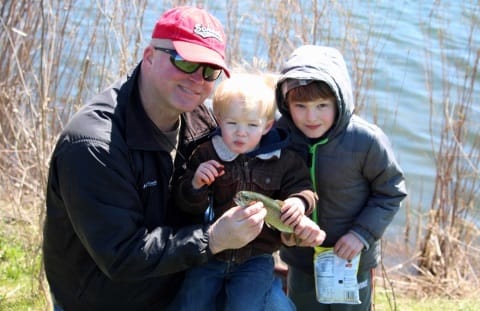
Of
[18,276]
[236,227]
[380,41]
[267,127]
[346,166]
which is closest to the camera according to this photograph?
[236,227]

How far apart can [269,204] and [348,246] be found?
611 millimetres

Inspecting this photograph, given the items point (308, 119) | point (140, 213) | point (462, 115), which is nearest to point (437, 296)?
point (462, 115)

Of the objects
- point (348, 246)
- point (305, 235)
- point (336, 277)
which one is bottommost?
point (336, 277)

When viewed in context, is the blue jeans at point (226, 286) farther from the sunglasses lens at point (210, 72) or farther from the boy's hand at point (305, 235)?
the sunglasses lens at point (210, 72)

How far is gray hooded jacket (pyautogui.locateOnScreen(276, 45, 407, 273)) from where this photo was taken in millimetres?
3102

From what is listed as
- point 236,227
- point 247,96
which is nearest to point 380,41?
point 247,96

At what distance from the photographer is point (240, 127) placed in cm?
285

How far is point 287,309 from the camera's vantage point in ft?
10.1

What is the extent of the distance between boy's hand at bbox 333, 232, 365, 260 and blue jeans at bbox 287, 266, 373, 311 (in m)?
0.24

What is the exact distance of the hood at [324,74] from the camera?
9.87ft

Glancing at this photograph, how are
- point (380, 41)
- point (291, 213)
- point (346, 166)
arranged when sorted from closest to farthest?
point (291, 213)
point (346, 166)
point (380, 41)

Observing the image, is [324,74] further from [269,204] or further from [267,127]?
[269,204]

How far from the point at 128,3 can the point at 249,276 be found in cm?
227

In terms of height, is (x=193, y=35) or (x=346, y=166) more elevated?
(x=193, y=35)
